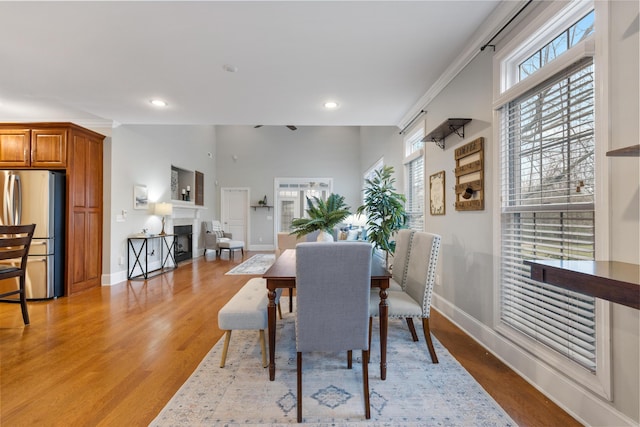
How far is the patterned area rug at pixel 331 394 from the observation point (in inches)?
59.7

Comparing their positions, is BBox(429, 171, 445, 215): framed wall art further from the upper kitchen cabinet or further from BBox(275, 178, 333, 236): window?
BBox(275, 178, 333, 236): window

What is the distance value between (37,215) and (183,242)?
331 centimetres

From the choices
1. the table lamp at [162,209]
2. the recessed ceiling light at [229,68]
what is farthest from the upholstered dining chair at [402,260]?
the table lamp at [162,209]

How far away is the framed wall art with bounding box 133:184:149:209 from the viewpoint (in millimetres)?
4855

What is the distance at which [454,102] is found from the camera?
2.79 metres

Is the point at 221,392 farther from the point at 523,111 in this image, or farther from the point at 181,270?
the point at 181,270

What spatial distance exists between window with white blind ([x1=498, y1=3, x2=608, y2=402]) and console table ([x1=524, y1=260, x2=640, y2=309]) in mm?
448

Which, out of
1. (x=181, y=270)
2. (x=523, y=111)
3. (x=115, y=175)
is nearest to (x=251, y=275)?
(x=181, y=270)

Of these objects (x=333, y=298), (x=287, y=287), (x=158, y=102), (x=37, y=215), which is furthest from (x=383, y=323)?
(x=37, y=215)

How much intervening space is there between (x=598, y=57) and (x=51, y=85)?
4.73 m

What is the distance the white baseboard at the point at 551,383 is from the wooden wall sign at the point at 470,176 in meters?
1.03

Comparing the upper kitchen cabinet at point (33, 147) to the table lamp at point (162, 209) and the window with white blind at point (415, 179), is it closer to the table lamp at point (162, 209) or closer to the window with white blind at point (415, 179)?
the table lamp at point (162, 209)

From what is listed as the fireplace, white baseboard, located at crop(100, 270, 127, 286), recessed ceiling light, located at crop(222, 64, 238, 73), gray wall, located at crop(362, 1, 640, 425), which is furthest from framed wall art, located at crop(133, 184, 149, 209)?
Answer: gray wall, located at crop(362, 1, 640, 425)

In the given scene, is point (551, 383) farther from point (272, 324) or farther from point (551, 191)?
point (272, 324)
